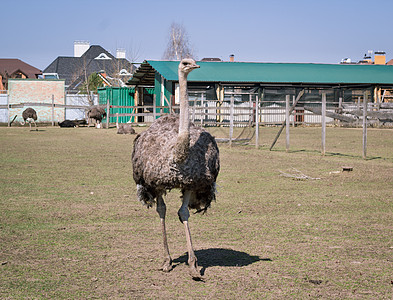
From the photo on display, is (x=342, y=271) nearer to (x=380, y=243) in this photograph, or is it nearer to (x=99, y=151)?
(x=380, y=243)

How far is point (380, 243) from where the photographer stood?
6805 millimetres

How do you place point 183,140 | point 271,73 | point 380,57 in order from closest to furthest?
1. point 183,140
2. point 271,73
3. point 380,57

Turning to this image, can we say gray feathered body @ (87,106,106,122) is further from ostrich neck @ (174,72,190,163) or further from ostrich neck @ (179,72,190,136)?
ostrich neck @ (174,72,190,163)

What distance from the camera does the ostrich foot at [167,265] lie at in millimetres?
5668

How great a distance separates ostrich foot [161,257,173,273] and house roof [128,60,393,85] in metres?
30.2

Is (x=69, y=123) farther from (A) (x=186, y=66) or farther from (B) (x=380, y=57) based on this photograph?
(B) (x=380, y=57)

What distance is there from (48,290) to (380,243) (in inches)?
162

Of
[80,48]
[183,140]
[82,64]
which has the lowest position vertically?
[183,140]

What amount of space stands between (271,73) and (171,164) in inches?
1466

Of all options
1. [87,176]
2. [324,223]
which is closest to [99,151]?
[87,176]

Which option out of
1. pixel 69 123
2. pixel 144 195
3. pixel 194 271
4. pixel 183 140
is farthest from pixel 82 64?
pixel 194 271

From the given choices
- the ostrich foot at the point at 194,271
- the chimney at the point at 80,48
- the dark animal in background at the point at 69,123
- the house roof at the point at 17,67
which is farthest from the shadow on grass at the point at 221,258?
the chimney at the point at 80,48

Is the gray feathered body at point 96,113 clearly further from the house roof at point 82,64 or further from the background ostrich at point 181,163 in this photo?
the house roof at point 82,64

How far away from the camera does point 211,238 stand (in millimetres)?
7082
